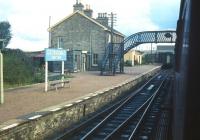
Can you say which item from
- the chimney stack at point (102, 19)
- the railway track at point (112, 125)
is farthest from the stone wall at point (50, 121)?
the chimney stack at point (102, 19)

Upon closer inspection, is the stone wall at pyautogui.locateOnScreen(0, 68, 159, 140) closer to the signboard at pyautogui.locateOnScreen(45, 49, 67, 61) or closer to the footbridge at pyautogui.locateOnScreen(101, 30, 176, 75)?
the signboard at pyautogui.locateOnScreen(45, 49, 67, 61)

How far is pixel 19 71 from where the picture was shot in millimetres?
26750

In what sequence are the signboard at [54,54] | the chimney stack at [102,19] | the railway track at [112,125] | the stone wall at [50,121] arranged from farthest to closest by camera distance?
1. the chimney stack at [102,19]
2. the signboard at [54,54]
3. the railway track at [112,125]
4. the stone wall at [50,121]

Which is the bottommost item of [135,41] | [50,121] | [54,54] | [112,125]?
[112,125]

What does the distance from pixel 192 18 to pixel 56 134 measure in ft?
34.3

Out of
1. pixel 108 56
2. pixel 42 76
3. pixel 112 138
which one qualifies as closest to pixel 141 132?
pixel 112 138

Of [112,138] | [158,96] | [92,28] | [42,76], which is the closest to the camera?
[112,138]

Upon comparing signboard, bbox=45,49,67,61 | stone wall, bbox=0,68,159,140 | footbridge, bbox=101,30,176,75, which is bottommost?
stone wall, bbox=0,68,159,140

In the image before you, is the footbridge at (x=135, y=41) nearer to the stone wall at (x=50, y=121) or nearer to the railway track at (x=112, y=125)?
the railway track at (x=112, y=125)

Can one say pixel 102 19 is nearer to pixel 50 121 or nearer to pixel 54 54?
pixel 54 54

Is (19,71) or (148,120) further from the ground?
(19,71)

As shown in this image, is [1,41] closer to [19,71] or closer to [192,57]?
[19,71]

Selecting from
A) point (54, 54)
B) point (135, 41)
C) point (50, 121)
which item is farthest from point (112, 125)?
point (135, 41)

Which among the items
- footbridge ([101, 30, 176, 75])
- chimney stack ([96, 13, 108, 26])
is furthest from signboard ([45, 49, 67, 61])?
chimney stack ([96, 13, 108, 26])
